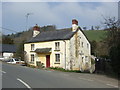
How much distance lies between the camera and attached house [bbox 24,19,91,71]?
39.8 m

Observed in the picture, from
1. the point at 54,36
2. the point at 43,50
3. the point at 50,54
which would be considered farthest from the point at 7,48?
the point at 50,54

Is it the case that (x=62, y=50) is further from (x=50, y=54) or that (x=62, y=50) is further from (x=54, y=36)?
(x=54, y=36)

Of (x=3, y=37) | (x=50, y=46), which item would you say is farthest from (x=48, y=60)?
(x=3, y=37)

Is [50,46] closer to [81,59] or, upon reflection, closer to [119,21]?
[81,59]

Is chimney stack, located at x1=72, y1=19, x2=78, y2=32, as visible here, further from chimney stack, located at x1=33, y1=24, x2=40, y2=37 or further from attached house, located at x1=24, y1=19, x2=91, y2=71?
chimney stack, located at x1=33, y1=24, x2=40, y2=37

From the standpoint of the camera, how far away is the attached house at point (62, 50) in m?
39.8

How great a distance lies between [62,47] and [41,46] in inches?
220

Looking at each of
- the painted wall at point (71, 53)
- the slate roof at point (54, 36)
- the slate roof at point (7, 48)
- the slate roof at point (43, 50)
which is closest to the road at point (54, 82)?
the painted wall at point (71, 53)

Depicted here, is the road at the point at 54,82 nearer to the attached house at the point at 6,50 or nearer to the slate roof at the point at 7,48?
the attached house at the point at 6,50

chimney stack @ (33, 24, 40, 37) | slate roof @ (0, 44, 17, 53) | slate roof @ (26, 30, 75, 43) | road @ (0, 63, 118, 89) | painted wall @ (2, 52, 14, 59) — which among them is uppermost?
chimney stack @ (33, 24, 40, 37)

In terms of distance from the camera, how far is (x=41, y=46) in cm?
4403

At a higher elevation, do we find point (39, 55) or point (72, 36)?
point (72, 36)

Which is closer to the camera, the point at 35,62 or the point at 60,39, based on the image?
the point at 60,39

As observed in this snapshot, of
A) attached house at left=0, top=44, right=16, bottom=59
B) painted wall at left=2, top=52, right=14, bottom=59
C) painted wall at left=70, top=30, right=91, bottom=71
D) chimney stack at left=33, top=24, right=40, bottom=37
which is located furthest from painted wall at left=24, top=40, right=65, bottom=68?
attached house at left=0, top=44, right=16, bottom=59
